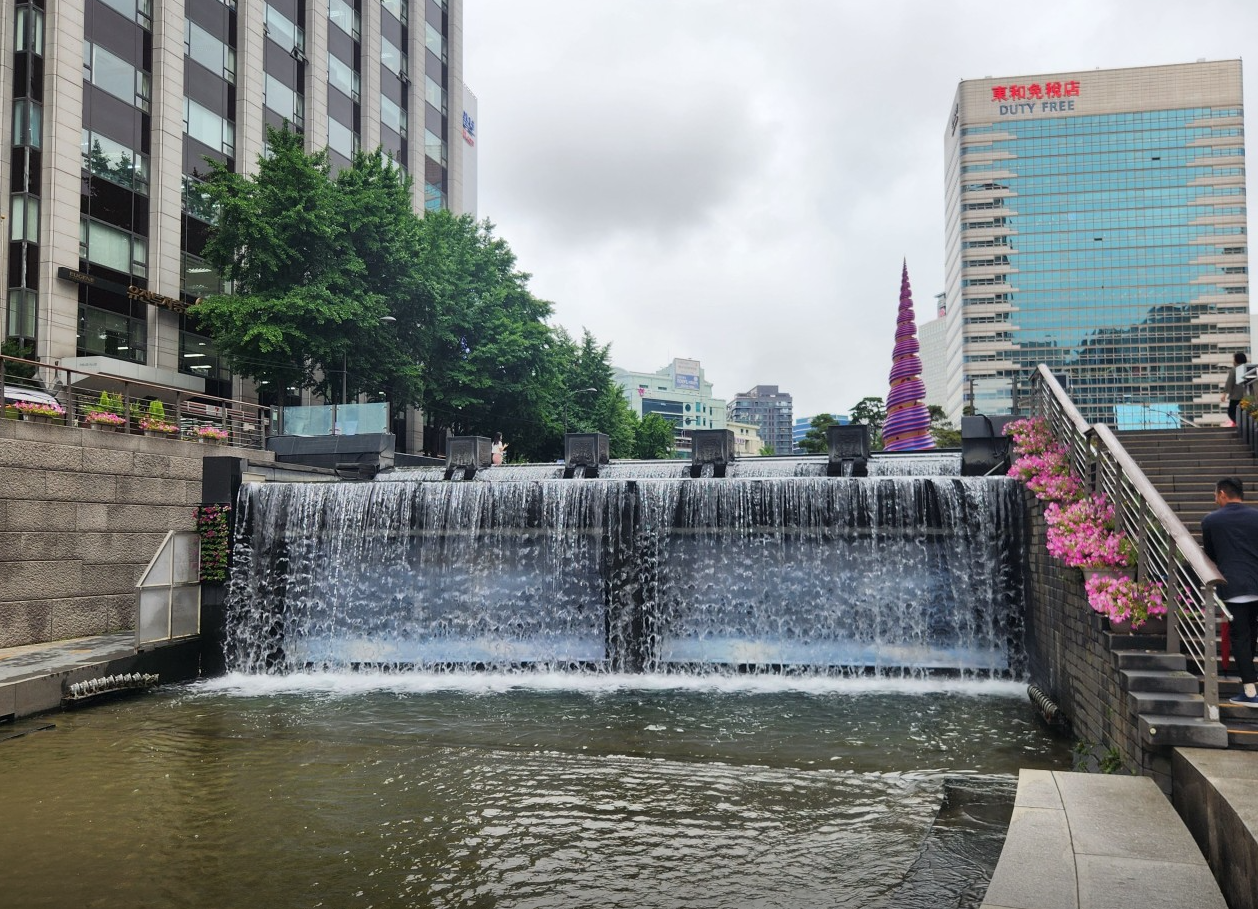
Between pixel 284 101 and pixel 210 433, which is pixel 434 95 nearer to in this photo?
pixel 284 101

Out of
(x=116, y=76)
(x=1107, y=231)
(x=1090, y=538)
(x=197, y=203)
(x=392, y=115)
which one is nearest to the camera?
(x=1090, y=538)

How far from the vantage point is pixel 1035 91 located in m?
128

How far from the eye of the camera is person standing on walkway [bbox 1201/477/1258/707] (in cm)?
668

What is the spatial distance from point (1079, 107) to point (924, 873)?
144 meters

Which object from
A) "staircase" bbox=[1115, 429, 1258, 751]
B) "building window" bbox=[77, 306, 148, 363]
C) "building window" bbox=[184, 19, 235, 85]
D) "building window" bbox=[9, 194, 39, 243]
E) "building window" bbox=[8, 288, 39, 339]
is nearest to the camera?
"staircase" bbox=[1115, 429, 1258, 751]

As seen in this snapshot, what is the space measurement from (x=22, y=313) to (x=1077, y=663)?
114ft

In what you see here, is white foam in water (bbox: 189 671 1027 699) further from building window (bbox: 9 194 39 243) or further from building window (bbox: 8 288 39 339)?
building window (bbox: 9 194 39 243)

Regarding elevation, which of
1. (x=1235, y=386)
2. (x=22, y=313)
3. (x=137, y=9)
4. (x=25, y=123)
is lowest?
(x=1235, y=386)

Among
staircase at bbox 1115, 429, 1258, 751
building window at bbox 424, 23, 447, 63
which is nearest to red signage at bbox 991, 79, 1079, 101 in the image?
building window at bbox 424, 23, 447, 63

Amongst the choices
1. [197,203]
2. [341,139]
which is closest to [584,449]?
[197,203]

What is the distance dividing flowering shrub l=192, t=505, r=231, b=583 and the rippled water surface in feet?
11.8

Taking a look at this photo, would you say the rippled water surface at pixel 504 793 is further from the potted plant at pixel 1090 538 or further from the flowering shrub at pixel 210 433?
the flowering shrub at pixel 210 433

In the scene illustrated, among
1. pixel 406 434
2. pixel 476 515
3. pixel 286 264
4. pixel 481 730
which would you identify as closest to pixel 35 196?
pixel 286 264

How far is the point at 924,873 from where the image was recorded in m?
6.06
